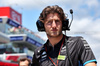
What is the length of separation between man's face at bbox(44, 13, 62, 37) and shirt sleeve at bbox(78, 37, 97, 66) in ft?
0.81

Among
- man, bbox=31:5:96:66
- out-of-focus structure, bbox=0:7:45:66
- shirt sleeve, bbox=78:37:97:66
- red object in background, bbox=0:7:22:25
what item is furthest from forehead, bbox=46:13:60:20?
red object in background, bbox=0:7:22:25

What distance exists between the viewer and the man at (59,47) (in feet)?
7.98

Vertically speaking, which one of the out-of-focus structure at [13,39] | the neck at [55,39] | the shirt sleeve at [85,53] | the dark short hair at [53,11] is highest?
the dark short hair at [53,11]

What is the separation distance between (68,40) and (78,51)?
0.58 ft

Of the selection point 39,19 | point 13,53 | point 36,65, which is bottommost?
point 13,53

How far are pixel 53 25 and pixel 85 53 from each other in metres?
0.42

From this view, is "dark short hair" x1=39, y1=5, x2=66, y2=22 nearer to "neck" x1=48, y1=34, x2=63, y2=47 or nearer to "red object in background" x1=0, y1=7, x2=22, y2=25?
"neck" x1=48, y1=34, x2=63, y2=47

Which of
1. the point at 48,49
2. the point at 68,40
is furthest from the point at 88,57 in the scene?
the point at 48,49

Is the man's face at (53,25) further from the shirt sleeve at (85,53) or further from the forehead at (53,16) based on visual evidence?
the shirt sleeve at (85,53)

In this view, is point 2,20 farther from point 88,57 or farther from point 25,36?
point 88,57

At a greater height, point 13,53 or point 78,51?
point 78,51

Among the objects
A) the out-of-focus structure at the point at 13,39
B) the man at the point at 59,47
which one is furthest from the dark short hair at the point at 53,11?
the out-of-focus structure at the point at 13,39

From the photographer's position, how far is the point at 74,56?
2438 mm

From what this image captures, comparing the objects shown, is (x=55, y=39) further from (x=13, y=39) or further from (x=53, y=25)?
(x=13, y=39)
